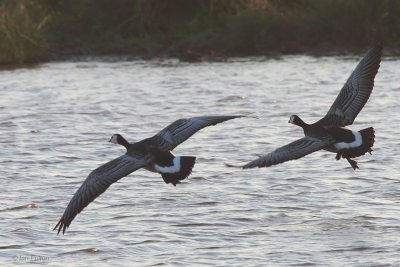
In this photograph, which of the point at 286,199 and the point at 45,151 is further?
the point at 45,151

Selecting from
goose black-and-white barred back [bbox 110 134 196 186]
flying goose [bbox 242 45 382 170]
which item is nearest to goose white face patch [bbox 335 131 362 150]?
flying goose [bbox 242 45 382 170]

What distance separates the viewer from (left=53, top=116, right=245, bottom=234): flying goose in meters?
9.66

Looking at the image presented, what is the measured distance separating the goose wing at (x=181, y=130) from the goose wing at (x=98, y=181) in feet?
1.29

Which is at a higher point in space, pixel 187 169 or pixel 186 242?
pixel 187 169

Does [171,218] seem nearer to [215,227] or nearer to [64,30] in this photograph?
[215,227]

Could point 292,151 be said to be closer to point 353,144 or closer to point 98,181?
point 353,144

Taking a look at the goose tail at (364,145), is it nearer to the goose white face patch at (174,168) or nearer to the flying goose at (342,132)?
the flying goose at (342,132)

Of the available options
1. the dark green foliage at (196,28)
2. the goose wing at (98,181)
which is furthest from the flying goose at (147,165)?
the dark green foliage at (196,28)

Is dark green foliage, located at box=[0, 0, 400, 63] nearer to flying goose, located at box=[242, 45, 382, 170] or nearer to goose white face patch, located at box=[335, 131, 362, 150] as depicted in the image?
flying goose, located at box=[242, 45, 382, 170]

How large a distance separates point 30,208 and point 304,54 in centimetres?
2072

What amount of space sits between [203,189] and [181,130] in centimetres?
234

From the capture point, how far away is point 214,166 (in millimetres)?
14695

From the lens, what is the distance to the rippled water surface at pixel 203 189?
9.86 m

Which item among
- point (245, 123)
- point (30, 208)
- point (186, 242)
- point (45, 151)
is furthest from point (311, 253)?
point (245, 123)
